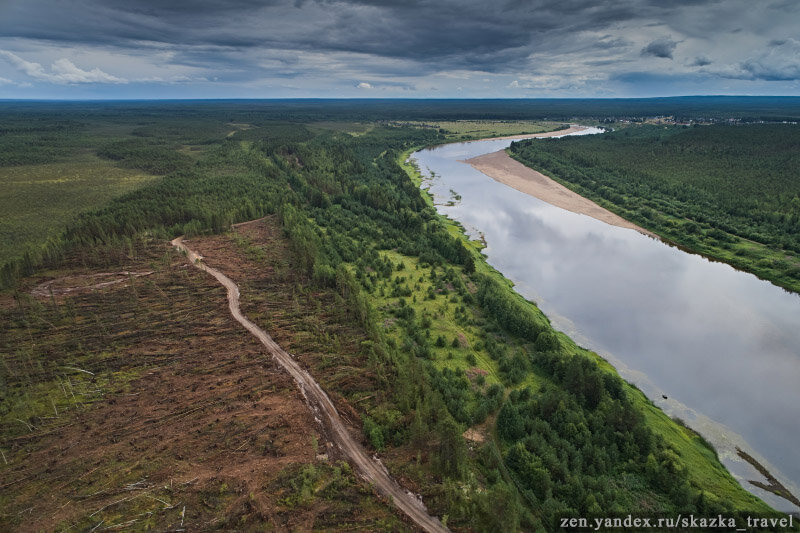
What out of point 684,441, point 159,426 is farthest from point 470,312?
point 159,426

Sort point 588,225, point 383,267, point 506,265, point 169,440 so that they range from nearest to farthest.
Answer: point 169,440 < point 383,267 < point 506,265 < point 588,225

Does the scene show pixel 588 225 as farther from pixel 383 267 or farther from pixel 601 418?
pixel 601 418

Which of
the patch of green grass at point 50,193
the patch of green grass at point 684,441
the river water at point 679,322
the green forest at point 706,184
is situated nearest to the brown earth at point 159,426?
the patch of green grass at point 684,441

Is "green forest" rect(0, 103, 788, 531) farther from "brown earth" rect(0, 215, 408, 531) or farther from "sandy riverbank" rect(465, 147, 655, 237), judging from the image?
"sandy riverbank" rect(465, 147, 655, 237)

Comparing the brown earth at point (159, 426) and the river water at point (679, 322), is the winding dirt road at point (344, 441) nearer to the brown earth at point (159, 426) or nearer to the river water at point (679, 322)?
the brown earth at point (159, 426)

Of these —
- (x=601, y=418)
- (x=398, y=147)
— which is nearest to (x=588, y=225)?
(x=601, y=418)

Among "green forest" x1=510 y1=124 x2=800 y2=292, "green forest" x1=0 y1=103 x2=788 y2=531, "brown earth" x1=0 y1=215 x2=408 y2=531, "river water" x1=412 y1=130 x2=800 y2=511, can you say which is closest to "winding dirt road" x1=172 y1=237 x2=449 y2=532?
"brown earth" x1=0 y1=215 x2=408 y2=531
